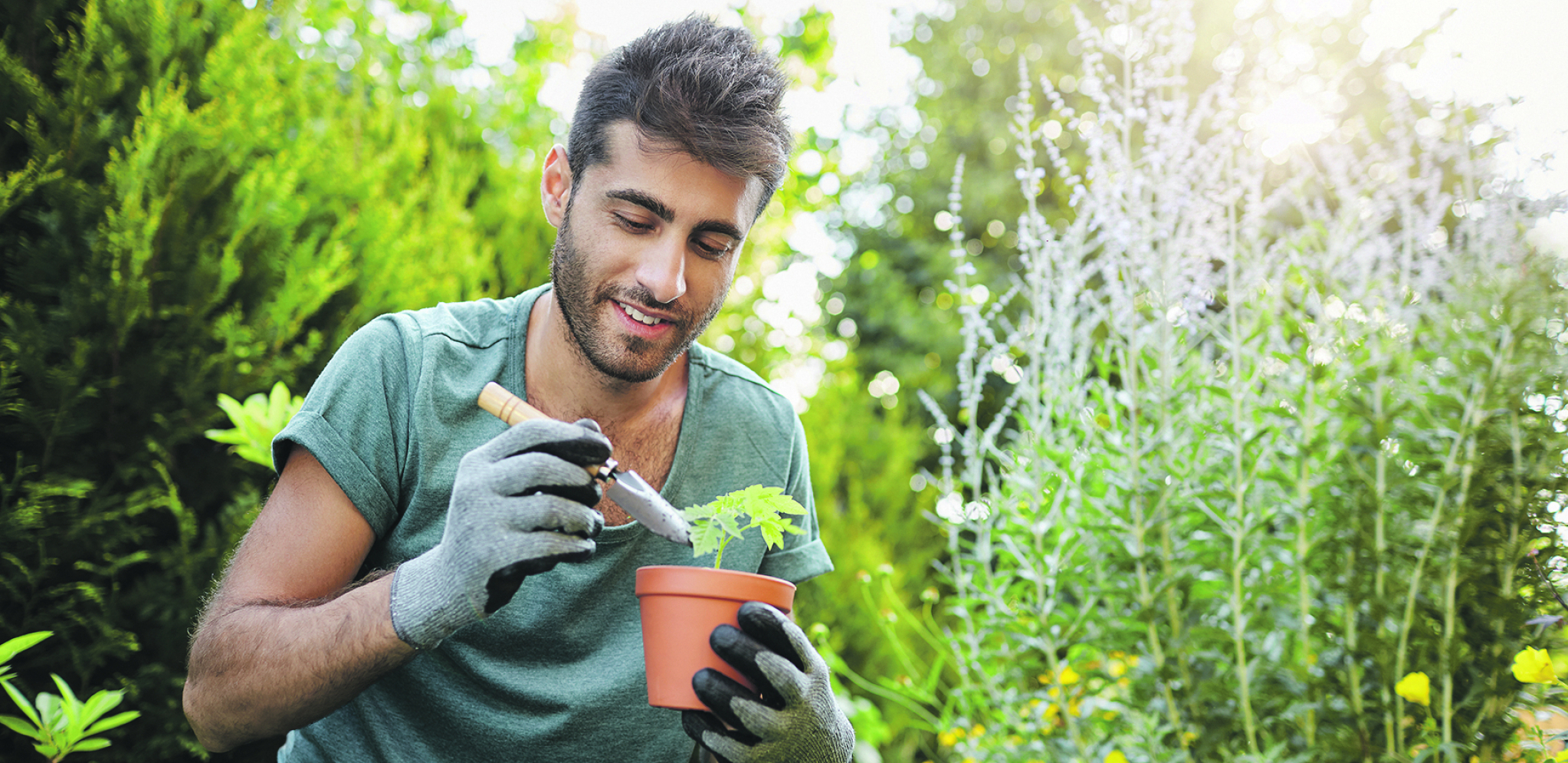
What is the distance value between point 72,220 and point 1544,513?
3.02 metres

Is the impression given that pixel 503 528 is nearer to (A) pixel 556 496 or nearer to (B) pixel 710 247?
(A) pixel 556 496

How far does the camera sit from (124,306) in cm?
183

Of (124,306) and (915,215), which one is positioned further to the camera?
(915,215)

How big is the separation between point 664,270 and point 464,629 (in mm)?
754

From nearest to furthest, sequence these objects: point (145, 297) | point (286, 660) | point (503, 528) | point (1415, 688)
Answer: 1. point (503, 528)
2. point (286, 660)
3. point (1415, 688)
4. point (145, 297)

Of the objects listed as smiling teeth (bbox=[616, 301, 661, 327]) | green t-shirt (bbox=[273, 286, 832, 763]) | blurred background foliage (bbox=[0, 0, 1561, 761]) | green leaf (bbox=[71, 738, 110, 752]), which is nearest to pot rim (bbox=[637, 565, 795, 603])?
green t-shirt (bbox=[273, 286, 832, 763])

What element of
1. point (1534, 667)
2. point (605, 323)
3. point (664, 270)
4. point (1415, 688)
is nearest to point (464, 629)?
point (605, 323)

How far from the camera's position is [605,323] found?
64.6 inches

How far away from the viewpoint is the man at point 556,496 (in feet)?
3.94

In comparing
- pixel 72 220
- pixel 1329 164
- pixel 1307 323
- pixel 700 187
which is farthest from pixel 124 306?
pixel 1329 164

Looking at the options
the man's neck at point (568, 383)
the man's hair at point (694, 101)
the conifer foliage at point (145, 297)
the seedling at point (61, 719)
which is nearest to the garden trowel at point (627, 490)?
the man's neck at point (568, 383)

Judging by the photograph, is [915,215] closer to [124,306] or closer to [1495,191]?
[1495,191]

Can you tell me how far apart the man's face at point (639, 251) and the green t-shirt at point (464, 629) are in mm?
247

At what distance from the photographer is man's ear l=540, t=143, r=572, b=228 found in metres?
1.83
